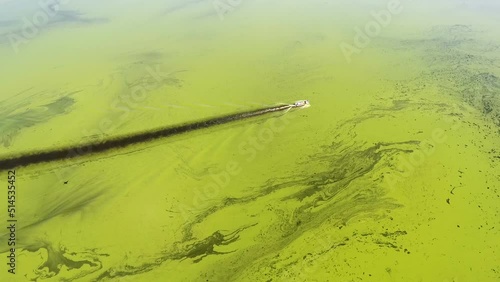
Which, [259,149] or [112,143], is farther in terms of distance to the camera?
[112,143]

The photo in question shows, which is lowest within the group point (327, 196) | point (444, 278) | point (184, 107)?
point (444, 278)

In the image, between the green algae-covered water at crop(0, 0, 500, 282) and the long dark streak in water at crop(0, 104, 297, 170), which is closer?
the green algae-covered water at crop(0, 0, 500, 282)

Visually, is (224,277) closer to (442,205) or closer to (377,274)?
(377,274)

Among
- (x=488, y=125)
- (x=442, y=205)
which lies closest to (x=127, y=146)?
A: (x=442, y=205)

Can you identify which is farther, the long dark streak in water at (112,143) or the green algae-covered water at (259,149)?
the long dark streak in water at (112,143)
